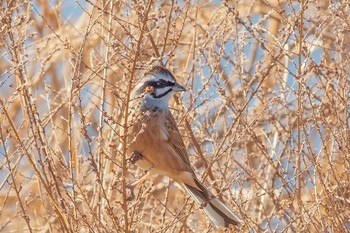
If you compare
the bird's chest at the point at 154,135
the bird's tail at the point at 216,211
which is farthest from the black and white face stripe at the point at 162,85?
the bird's tail at the point at 216,211

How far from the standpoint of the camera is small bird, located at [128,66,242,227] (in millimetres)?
4090

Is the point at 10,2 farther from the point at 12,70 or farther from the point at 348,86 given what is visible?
the point at 348,86

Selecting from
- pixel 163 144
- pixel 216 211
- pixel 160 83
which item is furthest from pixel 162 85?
pixel 216 211

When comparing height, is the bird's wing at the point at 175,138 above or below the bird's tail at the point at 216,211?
above

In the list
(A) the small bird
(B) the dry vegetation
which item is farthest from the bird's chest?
(B) the dry vegetation

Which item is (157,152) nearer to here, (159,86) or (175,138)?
(175,138)

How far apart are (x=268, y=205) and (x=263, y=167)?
1219 millimetres

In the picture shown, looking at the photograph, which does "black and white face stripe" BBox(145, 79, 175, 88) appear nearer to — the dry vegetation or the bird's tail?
the dry vegetation

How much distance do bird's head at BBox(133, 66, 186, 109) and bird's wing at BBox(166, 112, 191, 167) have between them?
11cm

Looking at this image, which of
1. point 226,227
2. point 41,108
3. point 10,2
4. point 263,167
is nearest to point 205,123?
point 263,167

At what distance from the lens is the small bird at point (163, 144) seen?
4090 mm

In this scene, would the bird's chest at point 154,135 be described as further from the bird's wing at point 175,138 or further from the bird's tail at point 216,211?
the bird's tail at point 216,211

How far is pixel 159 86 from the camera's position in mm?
4141

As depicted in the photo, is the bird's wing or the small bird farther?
the bird's wing
